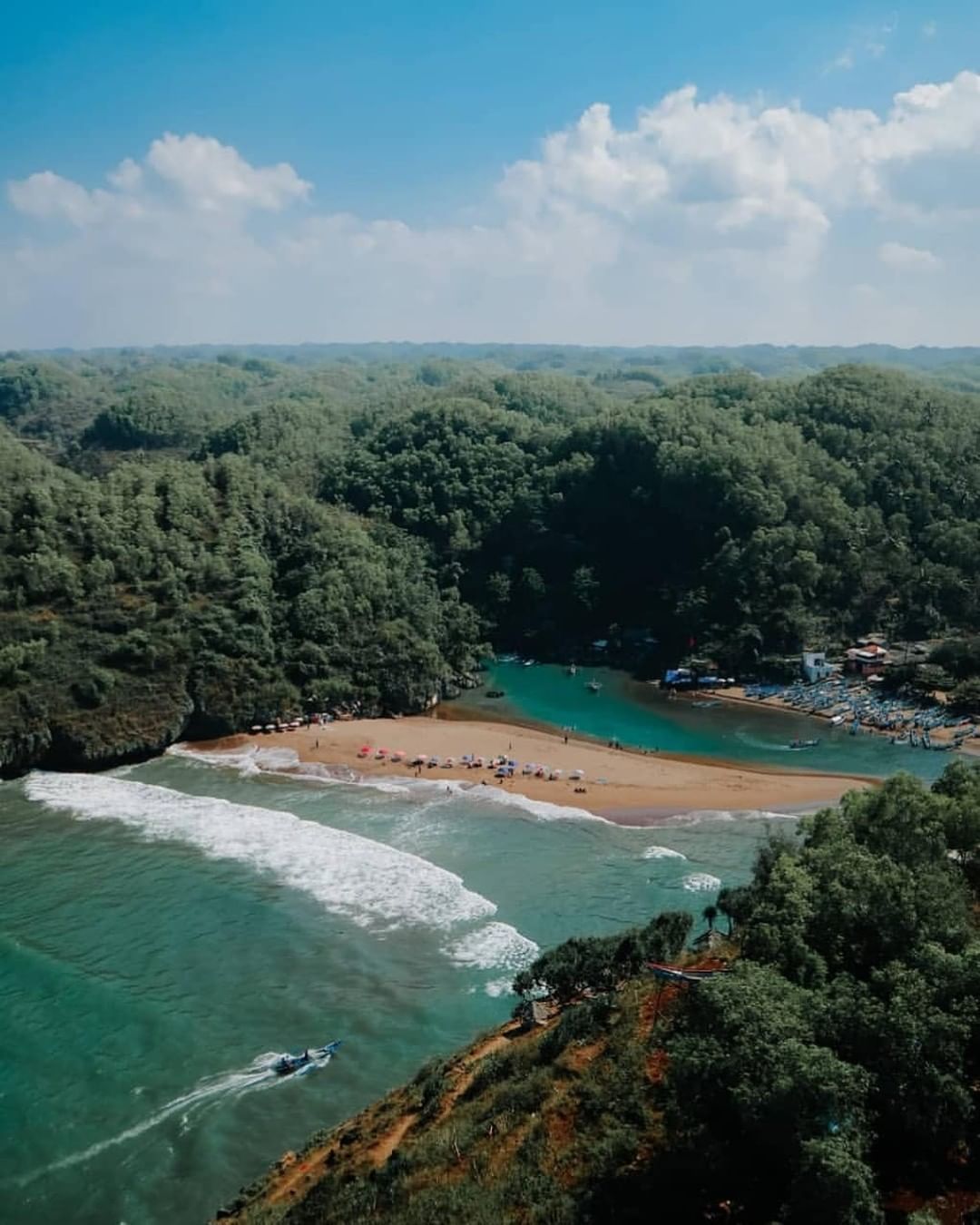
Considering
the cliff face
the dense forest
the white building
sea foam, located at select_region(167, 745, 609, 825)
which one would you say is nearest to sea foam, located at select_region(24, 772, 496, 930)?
the cliff face

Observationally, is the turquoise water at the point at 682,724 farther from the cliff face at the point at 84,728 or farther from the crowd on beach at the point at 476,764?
the cliff face at the point at 84,728

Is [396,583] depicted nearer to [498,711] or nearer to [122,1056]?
[498,711]

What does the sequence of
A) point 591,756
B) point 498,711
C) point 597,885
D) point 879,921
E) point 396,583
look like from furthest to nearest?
point 396,583
point 498,711
point 591,756
point 597,885
point 879,921

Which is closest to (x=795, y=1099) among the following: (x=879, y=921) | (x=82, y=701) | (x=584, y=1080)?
(x=879, y=921)

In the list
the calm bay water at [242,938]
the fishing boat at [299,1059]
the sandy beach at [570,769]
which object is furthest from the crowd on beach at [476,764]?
the fishing boat at [299,1059]

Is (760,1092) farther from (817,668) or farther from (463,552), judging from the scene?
(463,552)

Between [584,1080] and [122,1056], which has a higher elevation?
[584,1080]

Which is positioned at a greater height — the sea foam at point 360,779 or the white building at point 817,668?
the white building at point 817,668

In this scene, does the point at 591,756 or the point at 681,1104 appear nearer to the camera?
the point at 681,1104
